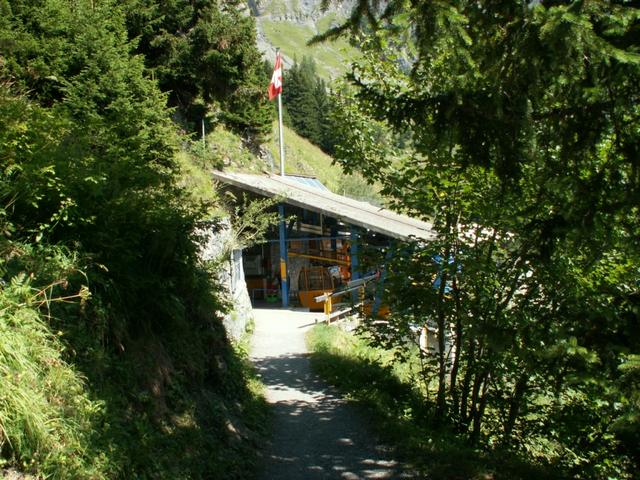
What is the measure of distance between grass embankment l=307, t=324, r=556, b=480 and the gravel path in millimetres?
251

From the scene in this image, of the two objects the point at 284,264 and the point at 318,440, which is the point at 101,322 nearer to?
the point at 318,440

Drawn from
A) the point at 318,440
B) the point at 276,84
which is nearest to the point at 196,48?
the point at 276,84

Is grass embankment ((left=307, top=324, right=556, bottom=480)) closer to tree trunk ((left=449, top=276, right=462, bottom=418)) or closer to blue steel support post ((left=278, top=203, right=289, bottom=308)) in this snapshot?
tree trunk ((left=449, top=276, right=462, bottom=418))

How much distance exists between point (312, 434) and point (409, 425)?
1.38m

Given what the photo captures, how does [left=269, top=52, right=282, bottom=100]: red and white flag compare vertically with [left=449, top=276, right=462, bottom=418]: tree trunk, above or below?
above

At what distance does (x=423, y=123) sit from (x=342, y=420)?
5.07 metres

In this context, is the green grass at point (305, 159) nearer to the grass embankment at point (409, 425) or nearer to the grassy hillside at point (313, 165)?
the grassy hillside at point (313, 165)

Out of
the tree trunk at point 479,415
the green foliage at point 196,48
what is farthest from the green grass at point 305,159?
the tree trunk at point 479,415

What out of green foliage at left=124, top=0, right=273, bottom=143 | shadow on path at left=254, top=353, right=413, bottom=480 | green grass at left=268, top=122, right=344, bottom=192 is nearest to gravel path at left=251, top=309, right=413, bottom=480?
shadow on path at left=254, top=353, right=413, bottom=480

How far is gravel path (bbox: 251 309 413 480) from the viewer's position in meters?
6.15

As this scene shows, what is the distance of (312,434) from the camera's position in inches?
295

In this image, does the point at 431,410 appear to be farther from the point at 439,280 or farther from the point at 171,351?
the point at 171,351

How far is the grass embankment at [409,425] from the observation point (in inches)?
239

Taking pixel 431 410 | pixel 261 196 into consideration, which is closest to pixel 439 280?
pixel 431 410
